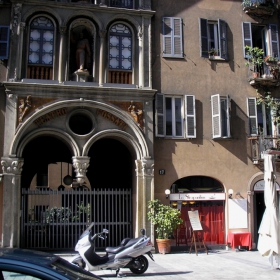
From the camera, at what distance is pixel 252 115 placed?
17312 millimetres

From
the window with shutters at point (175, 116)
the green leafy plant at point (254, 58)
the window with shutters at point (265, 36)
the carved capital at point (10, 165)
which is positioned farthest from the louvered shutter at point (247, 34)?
the carved capital at point (10, 165)

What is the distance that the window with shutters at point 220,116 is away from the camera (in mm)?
16594

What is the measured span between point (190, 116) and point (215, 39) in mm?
3570

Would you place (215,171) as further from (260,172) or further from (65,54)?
(65,54)

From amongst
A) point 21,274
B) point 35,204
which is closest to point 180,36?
point 35,204

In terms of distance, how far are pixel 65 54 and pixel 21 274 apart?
546 inches

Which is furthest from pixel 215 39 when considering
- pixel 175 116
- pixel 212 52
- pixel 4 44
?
pixel 4 44

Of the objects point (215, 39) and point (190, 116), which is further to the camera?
point (215, 39)

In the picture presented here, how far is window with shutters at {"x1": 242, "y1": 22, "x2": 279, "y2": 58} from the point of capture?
1780 centimetres

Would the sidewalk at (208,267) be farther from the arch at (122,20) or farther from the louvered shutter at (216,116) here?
the arch at (122,20)

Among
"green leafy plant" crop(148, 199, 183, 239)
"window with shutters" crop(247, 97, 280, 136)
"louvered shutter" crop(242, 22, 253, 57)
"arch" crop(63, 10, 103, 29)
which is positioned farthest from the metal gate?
"louvered shutter" crop(242, 22, 253, 57)

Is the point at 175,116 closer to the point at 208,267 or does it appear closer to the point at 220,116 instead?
the point at 220,116

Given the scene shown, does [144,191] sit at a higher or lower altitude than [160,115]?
lower

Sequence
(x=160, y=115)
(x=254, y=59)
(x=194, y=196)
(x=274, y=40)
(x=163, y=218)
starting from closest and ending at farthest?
(x=163, y=218) → (x=194, y=196) → (x=160, y=115) → (x=254, y=59) → (x=274, y=40)
